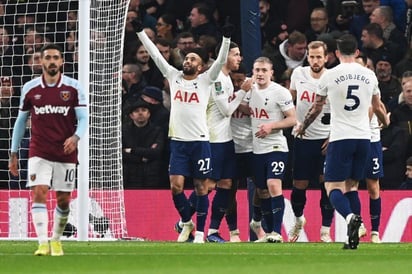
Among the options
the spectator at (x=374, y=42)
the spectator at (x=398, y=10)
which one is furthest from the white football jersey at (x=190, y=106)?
the spectator at (x=398, y=10)

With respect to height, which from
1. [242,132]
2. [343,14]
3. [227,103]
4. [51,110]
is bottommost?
[242,132]

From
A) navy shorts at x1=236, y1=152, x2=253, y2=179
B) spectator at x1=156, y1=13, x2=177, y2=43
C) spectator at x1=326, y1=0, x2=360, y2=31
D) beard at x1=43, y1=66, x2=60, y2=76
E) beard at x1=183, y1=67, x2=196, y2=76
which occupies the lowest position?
navy shorts at x1=236, y1=152, x2=253, y2=179

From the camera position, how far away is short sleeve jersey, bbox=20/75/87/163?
47.0ft

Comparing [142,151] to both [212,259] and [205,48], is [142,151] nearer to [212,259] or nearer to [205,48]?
[205,48]

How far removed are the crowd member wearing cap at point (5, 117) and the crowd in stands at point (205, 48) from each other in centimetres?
2

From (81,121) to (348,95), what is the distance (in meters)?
3.47

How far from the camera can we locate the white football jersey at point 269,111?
59.8 feet

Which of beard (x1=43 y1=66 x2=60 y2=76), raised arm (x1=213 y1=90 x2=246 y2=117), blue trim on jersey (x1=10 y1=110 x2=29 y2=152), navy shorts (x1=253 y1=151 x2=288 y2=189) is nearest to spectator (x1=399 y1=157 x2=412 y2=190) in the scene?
navy shorts (x1=253 y1=151 x2=288 y2=189)

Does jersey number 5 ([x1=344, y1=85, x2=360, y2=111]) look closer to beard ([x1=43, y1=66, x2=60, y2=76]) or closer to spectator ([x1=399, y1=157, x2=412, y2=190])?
beard ([x1=43, y1=66, x2=60, y2=76])

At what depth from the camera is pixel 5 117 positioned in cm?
2111

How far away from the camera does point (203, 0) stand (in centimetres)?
2400

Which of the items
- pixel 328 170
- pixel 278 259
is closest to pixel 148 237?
pixel 328 170

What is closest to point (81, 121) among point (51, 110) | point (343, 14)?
point (51, 110)

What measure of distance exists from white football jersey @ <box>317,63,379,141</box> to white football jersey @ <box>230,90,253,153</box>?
2602mm
